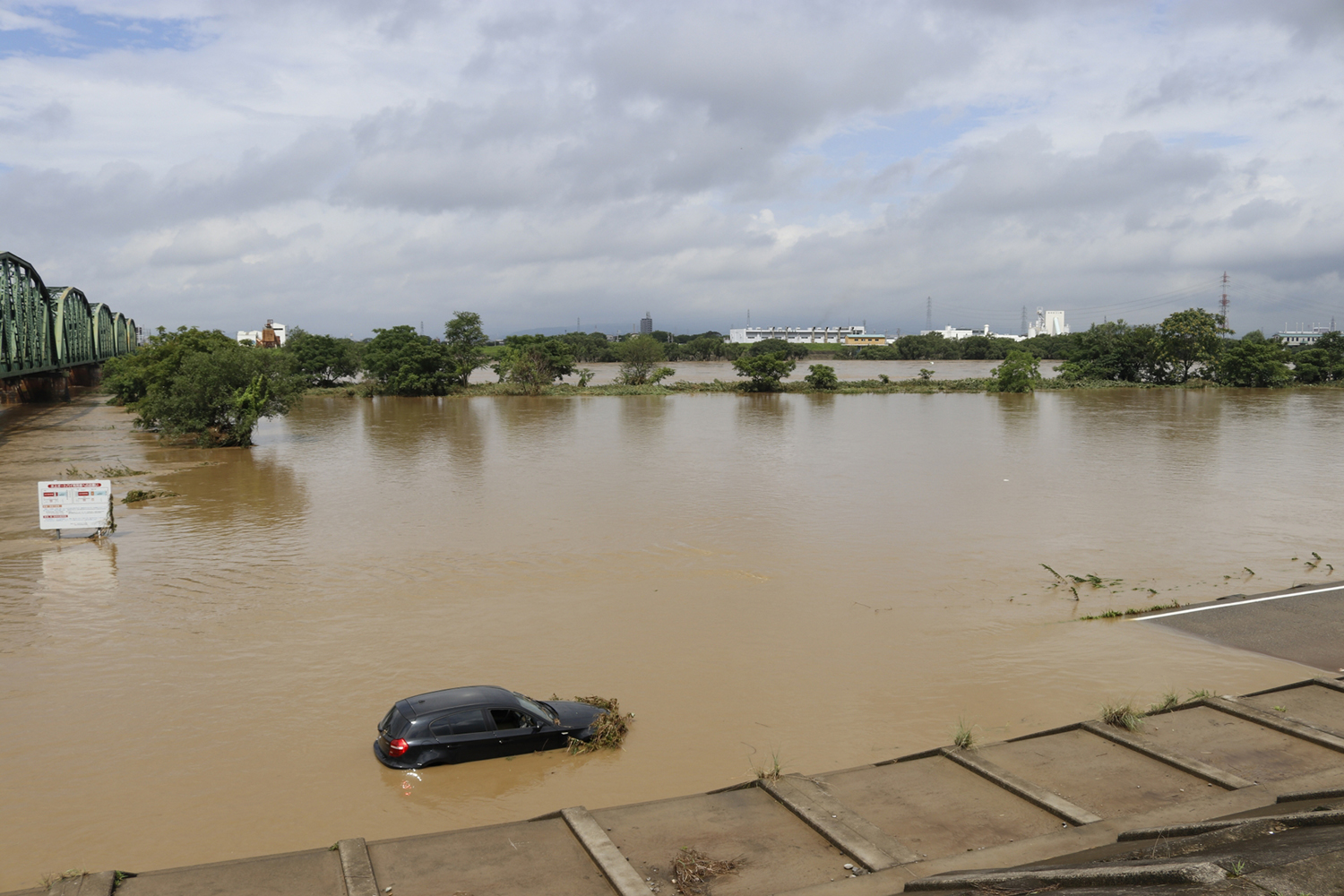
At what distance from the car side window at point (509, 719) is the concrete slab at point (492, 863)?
220 centimetres

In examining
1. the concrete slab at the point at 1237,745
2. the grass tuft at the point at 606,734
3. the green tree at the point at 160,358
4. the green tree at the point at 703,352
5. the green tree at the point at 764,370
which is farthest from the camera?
the green tree at the point at 703,352

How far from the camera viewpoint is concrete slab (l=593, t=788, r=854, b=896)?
→ 8328mm

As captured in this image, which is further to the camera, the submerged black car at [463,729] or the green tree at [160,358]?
the green tree at [160,358]

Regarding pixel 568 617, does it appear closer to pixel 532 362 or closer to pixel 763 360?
pixel 532 362

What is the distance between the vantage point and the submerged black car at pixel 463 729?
11.2 meters

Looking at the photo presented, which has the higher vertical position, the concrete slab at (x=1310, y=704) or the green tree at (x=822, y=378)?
the green tree at (x=822, y=378)

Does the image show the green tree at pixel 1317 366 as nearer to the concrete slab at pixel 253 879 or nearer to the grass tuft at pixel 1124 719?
the grass tuft at pixel 1124 719

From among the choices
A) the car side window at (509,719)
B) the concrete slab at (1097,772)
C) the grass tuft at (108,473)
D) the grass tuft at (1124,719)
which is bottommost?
the concrete slab at (1097,772)

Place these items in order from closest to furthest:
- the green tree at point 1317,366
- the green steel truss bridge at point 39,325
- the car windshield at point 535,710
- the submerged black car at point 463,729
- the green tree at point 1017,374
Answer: the submerged black car at point 463,729 < the car windshield at point 535,710 < the green steel truss bridge at point 39,325 < the green tree at point 1017,374 < the green tree at point 1317,366

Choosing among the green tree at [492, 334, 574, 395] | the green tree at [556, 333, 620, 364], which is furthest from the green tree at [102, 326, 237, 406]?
the green tree at [556, 333, 620, 364]

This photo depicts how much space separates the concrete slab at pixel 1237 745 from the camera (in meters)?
10.4

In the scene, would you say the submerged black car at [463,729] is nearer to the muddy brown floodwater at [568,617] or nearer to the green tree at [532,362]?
the muddy brown floodwater at [568,617]

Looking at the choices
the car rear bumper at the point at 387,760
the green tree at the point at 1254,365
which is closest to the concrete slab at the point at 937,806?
the car rear bumper at the point at 387,760

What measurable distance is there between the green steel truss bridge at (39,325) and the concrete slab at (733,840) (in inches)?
2250
